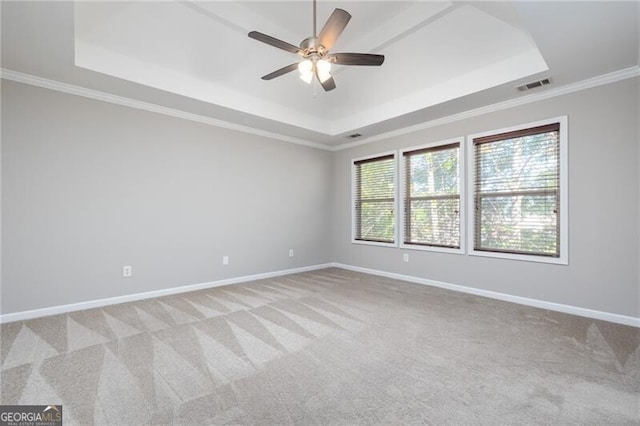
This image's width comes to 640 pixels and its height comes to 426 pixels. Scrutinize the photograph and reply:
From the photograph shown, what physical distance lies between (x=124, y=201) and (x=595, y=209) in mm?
5541

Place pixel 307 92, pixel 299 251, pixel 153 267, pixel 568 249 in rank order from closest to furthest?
pixel 568 249, pixel 153 267, pixel 307 92, pixel 299 251

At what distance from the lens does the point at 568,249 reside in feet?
11.1

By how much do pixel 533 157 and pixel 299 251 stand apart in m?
3.92

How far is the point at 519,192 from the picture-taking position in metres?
3.74

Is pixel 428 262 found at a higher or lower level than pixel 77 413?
higher

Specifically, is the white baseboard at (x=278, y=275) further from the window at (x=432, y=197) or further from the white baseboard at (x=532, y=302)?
the window at (x=432, y=197)

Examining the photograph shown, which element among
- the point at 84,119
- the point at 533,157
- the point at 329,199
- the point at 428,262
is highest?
the point at 84,119

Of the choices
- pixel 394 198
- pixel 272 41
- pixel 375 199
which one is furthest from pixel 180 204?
pixel 394 198

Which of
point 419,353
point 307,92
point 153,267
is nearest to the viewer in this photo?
point 419,353

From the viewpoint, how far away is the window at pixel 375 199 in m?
5.27

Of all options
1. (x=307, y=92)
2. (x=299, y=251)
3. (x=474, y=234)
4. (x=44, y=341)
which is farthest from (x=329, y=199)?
(x=44, y=341)

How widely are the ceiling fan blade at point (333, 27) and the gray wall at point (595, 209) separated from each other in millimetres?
2796

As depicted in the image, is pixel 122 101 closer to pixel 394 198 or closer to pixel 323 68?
pixel 323 68

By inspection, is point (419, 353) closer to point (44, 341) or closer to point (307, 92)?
point (44, 341)
